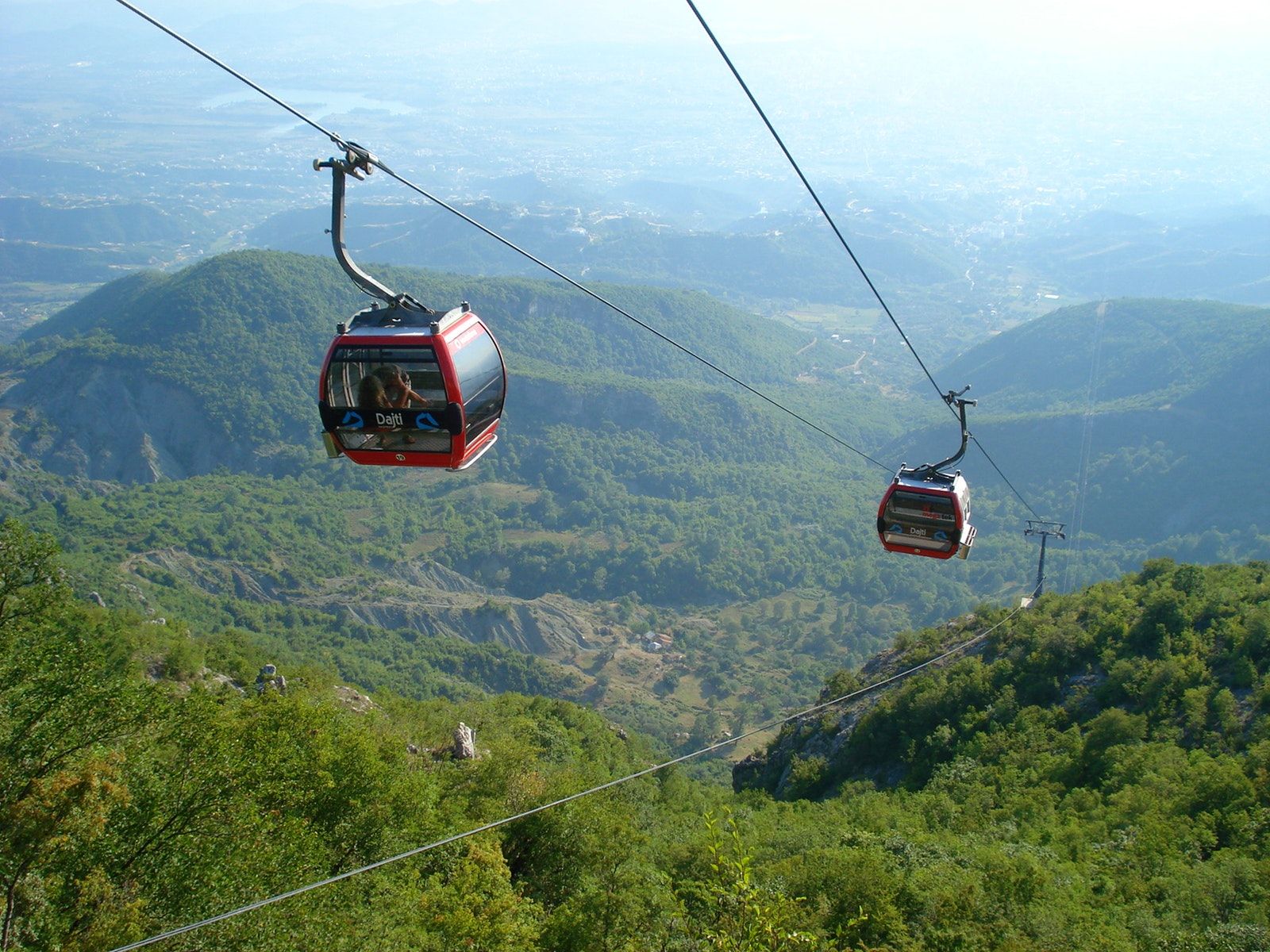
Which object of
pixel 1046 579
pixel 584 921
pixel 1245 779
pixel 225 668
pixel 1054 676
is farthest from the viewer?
pixel 1046 579

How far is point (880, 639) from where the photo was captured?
10425 centimetres

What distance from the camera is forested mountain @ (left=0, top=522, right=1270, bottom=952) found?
568 inches

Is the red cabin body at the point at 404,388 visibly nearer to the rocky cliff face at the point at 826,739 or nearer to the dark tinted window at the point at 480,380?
the dark tinted window at the point at 480,380

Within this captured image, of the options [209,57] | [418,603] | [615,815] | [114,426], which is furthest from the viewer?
[114,426]

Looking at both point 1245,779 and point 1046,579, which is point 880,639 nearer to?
point 1046,579

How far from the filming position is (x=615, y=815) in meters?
24.9

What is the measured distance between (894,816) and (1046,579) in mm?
81967

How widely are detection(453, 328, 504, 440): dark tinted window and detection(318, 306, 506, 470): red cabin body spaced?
0.02 m

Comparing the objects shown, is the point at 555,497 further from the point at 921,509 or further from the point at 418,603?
the point at 921,509

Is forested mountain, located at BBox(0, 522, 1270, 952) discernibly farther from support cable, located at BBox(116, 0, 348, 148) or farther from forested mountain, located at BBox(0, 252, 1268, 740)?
forested mountain, located at BBox(0, 252, 1268, 740)

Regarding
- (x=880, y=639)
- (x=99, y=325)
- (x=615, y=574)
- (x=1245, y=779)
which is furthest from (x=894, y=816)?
(x=99, y=325)

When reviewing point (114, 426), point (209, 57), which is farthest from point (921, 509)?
point (114, 426)

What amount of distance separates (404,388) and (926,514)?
11.5 meters

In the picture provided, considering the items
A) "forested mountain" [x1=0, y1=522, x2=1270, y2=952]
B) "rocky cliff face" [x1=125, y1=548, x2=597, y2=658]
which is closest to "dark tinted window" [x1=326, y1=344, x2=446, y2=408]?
"forested mountain" [x1=0, y1=522, x2=1270, y2=952]
